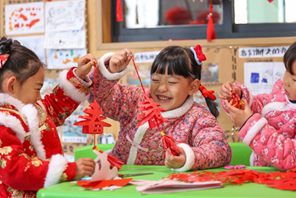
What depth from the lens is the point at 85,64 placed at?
155cm

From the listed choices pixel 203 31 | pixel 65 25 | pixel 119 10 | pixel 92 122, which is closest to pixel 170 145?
pixel 92 122

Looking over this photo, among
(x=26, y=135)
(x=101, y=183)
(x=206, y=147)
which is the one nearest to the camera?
(x=101, y=183)

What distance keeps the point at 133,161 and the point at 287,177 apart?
1.81 feet

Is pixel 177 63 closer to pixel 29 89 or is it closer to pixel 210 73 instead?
pixel 29 89

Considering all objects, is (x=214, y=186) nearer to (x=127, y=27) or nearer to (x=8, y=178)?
(x=8, y=178)

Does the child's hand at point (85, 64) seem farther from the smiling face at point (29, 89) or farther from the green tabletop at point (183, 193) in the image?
the green tabletop at point (183, 193)

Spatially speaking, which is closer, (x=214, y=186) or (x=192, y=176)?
(x=214, y=186)

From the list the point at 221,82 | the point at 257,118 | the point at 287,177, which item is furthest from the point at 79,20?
the point at 287,177

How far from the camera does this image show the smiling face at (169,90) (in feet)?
5.25

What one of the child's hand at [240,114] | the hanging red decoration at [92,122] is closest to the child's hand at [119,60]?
the hanging red decoration at [92,122]

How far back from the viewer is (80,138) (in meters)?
2.50

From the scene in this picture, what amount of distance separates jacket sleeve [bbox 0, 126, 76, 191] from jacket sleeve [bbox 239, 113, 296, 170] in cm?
46

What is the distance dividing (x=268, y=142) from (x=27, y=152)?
62cm

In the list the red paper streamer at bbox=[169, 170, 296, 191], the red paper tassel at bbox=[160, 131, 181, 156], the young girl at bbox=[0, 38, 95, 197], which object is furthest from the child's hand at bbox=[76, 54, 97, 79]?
the red paper streamer at bbox=[169, 170, 296, 191]
